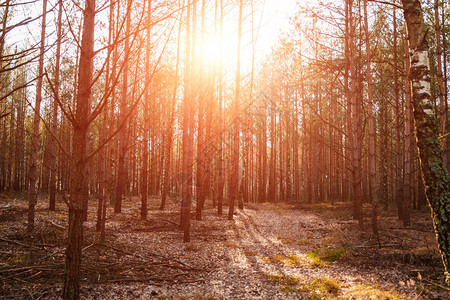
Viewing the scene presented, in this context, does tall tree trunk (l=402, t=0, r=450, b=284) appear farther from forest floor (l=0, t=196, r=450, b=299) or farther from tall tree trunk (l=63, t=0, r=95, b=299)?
tall tree trunk (l=63, t=0, r=95, b=299)

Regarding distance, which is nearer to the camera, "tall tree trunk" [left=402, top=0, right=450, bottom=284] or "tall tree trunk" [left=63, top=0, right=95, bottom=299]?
"tall tree trunk" [left=63, top=0, right=95, bottom=299]

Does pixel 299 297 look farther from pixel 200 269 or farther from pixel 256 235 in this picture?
pixel 256 235

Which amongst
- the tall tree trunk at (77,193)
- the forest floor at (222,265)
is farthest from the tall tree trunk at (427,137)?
the tall tree trunk at (77,193)

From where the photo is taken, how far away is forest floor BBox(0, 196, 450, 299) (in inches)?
179

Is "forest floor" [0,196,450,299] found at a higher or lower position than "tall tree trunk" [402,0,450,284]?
lower

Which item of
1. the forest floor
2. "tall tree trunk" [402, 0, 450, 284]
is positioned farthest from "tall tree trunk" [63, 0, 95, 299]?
"tall tree trunk" [402, 0, 450, 284]

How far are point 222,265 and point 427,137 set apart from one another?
4610 mm

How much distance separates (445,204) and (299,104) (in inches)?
942

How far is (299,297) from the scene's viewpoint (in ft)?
15.1

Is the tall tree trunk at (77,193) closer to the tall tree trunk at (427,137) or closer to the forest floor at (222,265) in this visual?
the forest floor at (222,265)

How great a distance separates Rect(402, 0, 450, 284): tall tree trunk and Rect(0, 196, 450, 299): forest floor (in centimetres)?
75

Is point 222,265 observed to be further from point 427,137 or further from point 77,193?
point 427,137

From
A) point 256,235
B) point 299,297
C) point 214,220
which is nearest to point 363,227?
point 256,235

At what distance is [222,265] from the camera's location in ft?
21.1
